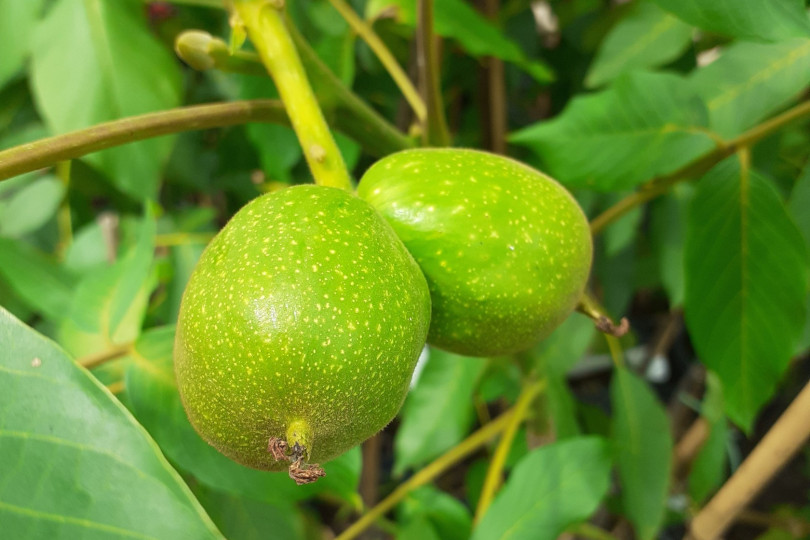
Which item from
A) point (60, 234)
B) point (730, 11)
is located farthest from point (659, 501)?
point (60, 234)

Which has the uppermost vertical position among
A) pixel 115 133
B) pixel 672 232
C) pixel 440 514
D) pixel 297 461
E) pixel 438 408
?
pixel 115 133

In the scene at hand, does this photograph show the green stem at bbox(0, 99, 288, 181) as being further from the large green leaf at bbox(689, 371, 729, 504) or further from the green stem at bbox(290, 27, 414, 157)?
the large green leaf at bbox(689, 371, 729, 504)

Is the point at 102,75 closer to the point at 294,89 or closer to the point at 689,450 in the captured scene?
the point at 294,89

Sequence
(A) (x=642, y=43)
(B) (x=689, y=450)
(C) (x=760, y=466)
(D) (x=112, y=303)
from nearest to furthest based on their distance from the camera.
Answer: (C) (x=760, y=466), (D) (x=112, y=303), (A) (x=642, y=43), (B) (x=689, y=450)

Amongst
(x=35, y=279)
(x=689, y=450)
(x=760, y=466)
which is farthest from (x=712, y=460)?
(x=35, y=279)

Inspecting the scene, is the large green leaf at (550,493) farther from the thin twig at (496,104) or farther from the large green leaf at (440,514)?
the thin twig at (496,104)

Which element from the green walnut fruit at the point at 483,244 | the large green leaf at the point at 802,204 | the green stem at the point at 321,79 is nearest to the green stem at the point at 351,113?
the green stem at the point at 321,79

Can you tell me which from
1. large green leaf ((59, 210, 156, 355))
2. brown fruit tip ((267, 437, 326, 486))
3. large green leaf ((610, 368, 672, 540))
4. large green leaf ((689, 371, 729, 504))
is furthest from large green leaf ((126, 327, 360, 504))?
large green leaf ((689, 371, 729, 504))
